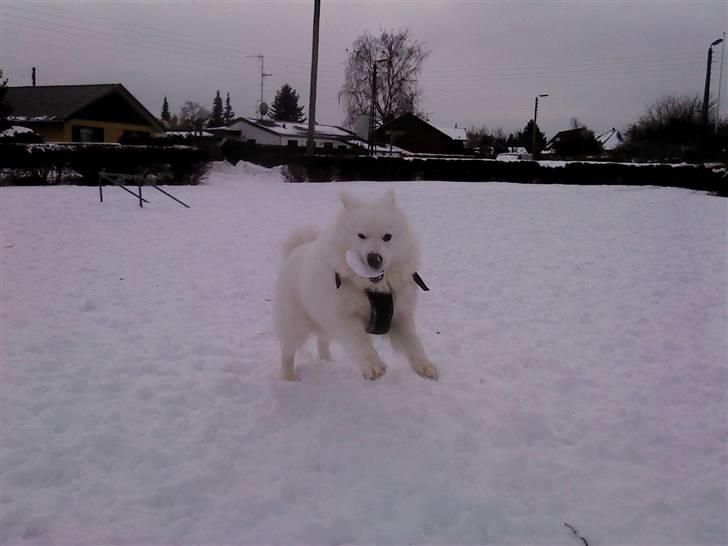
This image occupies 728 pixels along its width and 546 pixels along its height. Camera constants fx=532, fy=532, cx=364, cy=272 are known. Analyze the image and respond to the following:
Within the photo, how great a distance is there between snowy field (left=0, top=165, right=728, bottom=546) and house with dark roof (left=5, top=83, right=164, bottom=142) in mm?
24293

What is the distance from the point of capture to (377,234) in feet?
10.4

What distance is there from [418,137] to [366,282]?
49305 mm

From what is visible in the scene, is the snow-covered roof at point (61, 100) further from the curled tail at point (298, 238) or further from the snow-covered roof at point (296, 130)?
the curled tail at point (298, 238)

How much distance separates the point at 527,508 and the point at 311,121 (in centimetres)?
2107

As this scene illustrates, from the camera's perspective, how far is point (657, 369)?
4113mm

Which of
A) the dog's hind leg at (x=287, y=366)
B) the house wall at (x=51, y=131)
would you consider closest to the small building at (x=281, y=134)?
the house wall at (x=51, y=131)

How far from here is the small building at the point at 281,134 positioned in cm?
4579

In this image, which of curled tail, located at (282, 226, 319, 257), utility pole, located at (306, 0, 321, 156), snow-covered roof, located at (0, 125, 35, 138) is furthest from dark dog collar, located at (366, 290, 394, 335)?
snow-covered roof, located at (0, 125, 35, 138)

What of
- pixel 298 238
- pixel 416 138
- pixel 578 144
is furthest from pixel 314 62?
pixel 578 144

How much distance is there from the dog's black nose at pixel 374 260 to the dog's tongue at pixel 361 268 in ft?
0.10

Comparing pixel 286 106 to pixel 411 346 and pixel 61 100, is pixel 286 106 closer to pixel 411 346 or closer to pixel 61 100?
pixel 61 100

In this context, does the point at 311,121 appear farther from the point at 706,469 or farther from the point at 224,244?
the point at 706,469

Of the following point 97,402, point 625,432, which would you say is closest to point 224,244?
point 97,402

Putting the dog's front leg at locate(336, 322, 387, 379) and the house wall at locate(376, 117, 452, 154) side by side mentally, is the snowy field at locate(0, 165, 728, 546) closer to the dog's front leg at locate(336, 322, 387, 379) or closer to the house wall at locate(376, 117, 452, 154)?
the dog's front leg at locate(336, 322, 387, 379)
